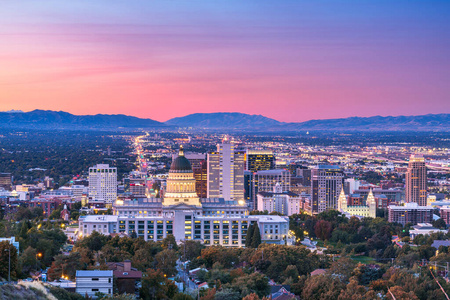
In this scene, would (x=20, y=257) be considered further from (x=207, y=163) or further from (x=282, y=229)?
(x=207, y=163)

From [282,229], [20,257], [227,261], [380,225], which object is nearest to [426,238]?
[380,225]

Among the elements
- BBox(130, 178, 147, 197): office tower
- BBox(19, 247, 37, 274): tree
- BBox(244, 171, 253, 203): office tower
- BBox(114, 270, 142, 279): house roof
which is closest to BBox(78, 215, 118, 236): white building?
BBox(19, 247, 37, 274): tree

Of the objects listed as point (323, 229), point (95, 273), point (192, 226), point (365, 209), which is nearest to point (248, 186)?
point (365, 209)

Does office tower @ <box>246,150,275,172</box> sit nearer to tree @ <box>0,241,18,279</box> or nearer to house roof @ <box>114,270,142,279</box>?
house roof @ <box>114,270,142,279</box>

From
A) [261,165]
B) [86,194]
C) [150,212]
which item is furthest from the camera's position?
[261,165]

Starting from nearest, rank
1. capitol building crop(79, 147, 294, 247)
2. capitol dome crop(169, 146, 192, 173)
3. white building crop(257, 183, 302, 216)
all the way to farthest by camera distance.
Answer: capitol building crop(79, 147, 294, 247) < capitol dome crop(169, 146, 192, 173) < white building crop(257, 183, 302, 216)

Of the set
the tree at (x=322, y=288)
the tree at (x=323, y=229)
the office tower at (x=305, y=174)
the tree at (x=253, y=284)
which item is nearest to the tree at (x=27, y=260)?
the tree at (x=253, y=284)
